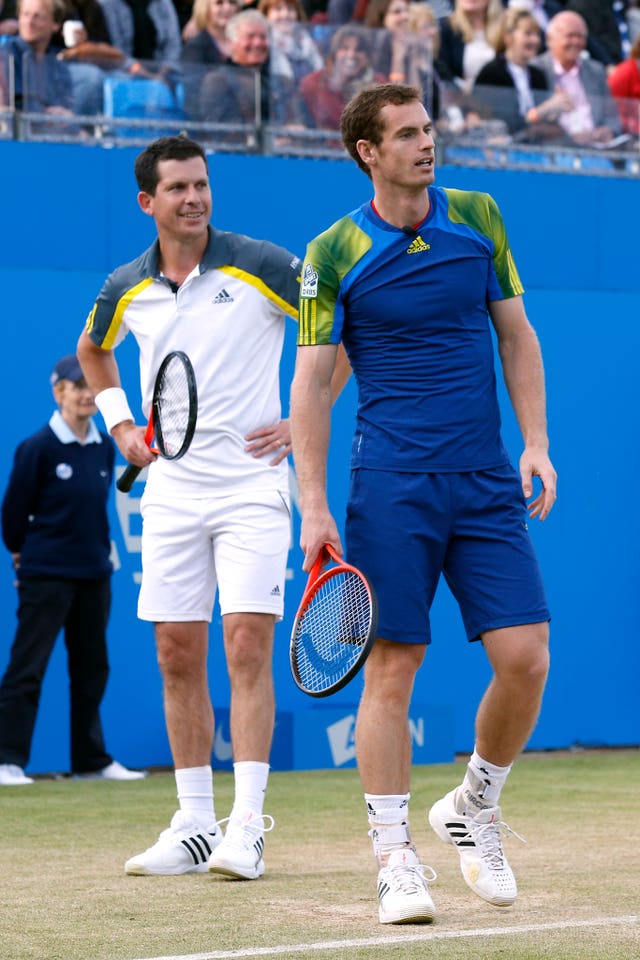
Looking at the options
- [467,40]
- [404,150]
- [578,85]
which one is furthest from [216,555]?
[467,40]

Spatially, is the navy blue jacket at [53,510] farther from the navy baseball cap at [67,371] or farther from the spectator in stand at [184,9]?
the spectator in stand at [184,9]

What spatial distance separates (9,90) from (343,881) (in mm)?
5585

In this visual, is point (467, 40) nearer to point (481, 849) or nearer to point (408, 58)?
point (408, 58)

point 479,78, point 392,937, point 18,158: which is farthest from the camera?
point 479,78

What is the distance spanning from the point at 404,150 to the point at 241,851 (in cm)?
204

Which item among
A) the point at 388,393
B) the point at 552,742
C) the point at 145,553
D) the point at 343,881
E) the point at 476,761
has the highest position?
the point at 388,393

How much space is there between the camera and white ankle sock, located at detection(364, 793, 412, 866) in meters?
4.43

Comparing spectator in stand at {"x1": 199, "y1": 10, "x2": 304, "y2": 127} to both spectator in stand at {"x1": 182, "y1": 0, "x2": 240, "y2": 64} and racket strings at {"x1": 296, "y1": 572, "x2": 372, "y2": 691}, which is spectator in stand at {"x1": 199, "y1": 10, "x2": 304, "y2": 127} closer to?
spectator in stand at {"x1": 182, "y1": 0, "x2": 240, "y2": 64}

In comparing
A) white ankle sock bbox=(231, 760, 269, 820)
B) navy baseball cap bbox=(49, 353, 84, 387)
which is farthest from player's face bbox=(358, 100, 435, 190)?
navy baseball cap bbox=(49, 353, 84, 387)

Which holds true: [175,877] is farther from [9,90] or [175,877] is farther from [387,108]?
[9,90]

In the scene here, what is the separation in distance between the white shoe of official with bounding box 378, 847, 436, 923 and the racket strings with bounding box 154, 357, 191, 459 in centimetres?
156

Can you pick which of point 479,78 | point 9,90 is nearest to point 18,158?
point 9,90

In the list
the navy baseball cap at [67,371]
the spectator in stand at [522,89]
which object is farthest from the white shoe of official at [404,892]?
the spectator in stand at [522,89]

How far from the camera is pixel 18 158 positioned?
910 cm
